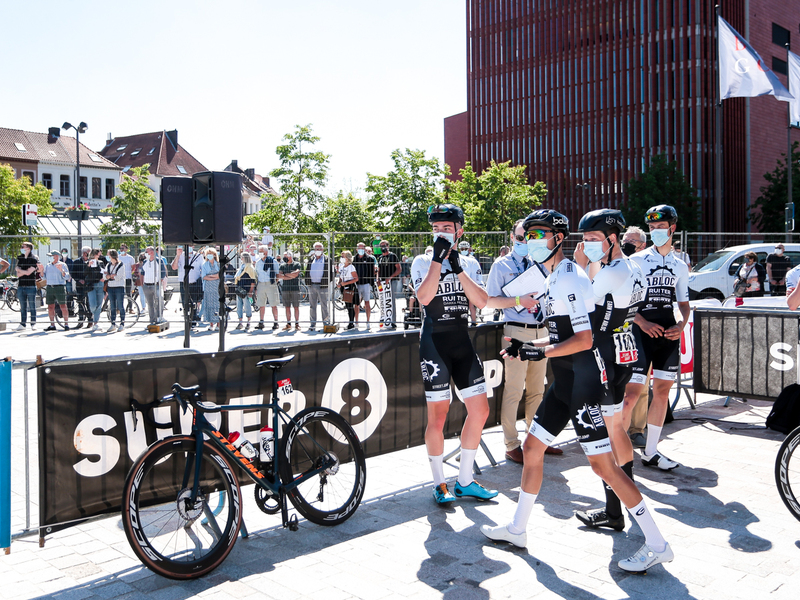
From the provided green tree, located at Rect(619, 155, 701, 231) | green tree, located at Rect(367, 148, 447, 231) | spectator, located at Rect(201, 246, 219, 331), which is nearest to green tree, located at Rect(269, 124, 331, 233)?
green tree, located at Rect(367, 148, 447, 231)

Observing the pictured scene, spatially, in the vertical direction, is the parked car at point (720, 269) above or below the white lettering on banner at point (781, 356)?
above

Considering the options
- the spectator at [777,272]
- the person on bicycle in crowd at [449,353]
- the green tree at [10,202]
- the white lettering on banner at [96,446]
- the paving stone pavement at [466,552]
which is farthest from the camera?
the green tree at [10,202]

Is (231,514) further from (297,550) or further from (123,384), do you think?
(123,384)

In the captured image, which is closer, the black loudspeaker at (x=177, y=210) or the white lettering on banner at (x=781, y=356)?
the white lettering on banner at (x=781, y=356)

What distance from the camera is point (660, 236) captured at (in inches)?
236

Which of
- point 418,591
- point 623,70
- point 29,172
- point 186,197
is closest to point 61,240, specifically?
point 186,197

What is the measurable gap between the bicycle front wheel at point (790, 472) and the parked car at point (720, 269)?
50.6 ft

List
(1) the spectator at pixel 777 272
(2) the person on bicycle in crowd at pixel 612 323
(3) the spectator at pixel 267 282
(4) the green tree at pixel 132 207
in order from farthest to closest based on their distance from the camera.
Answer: (4) the green tree at pixel 132 207
(1) the spectator at pixel 777 272
(3) the spectator at pixel 267 282
(2) the person on bicycle in crowd at pixel 612 323

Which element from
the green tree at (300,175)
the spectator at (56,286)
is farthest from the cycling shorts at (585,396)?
the green tree at (300,175)

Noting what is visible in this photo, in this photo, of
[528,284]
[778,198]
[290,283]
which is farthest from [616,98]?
[528,284]

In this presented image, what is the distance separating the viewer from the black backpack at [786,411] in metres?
7.12

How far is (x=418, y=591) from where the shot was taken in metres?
3.71

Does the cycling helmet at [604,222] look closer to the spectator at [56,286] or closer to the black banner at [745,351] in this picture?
the black banner at [745,351]

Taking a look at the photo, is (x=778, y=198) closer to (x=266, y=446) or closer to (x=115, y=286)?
(x=115, y=286)
